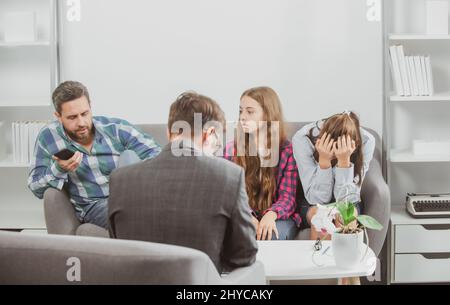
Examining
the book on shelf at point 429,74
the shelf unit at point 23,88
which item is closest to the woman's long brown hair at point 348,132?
the book on shelf at point 429,74

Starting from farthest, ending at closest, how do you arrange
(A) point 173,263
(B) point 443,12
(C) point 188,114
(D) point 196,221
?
(B) point 443,12
(C) point 188,114
(D) point 196,221
(A) point 173,263

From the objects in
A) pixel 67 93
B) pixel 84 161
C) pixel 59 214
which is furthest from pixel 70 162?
pixel 67 93

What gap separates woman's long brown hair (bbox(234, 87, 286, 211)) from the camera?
3547 mm

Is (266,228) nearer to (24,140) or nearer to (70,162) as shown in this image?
(70,162)

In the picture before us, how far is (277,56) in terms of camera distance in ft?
13.8

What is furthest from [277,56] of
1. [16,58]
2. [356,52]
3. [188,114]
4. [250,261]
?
[250,261]

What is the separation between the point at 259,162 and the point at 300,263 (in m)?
1.05

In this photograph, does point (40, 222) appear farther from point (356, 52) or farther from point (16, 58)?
point (356, 52)

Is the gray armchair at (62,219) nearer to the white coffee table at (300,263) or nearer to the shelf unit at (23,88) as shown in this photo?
the shelf unit at (23,88)

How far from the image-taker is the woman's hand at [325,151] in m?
3.43

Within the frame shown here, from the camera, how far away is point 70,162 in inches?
138

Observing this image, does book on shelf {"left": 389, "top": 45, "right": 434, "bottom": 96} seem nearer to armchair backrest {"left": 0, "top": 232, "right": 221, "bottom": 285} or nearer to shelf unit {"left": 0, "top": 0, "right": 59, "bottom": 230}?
shelf unit {"left": 0, "top": 0, "right": 59, "bottom": 230}

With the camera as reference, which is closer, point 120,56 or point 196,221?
point 196,221
